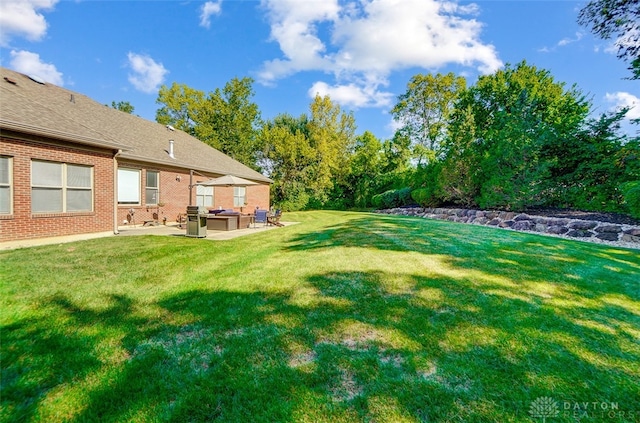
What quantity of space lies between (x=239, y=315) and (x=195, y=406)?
1.44 metres

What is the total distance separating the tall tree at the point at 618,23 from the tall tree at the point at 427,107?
21226 millimetres

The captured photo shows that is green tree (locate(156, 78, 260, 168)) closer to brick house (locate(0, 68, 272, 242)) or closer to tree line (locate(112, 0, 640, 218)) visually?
tree line (locate(112, 0, 640, 218))

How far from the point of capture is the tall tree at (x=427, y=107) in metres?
32.9

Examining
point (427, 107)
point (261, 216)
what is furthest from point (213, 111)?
point (427, 107)

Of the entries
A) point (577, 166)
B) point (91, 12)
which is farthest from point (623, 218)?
point (91, 12)

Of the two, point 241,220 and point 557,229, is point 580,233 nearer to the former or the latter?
point 557,229

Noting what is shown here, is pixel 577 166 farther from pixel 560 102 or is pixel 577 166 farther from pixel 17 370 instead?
pixel 17 370

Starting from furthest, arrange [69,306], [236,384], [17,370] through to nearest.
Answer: [69,306] → [17,370] → [236,384]

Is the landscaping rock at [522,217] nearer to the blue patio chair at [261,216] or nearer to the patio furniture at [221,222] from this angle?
the blue patio chair at [261,216]

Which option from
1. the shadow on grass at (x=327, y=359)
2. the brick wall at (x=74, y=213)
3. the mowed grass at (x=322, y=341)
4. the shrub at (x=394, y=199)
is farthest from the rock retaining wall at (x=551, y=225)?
the brick wall at (x=74, y=213)

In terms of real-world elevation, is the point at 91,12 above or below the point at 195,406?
above

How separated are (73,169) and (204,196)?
7.65 metres

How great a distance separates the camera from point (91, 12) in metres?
11.4

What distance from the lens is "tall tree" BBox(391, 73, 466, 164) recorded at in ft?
108
